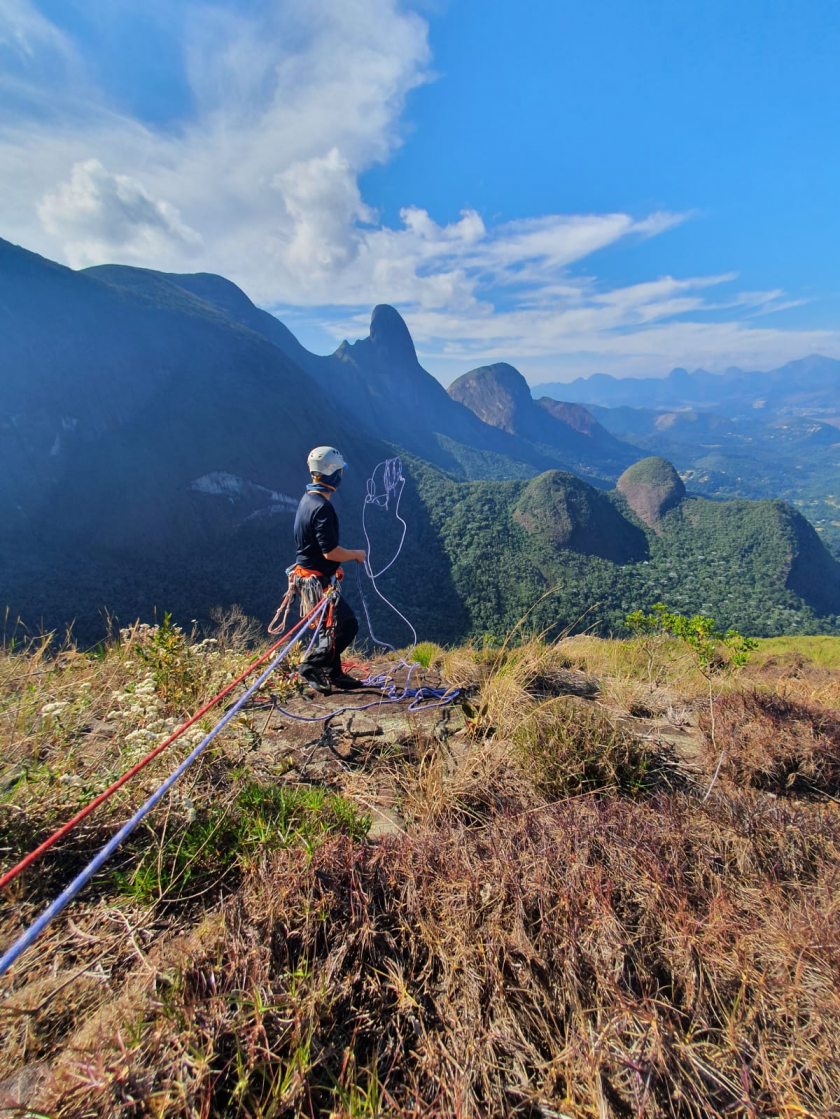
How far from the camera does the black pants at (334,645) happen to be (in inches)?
171

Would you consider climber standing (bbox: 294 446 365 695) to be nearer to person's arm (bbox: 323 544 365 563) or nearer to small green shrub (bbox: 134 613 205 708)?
person's arm (bbox: 323 544 365 563)

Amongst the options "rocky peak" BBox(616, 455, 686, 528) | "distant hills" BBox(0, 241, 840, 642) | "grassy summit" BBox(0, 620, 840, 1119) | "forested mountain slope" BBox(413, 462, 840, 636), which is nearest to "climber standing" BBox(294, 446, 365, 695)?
"grassy summit" BBox(0, 620, 840, 1119)

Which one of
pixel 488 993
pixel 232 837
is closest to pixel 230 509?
pixel 232 837

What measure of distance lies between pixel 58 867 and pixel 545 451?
205 meters

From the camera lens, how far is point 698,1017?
4.50ft

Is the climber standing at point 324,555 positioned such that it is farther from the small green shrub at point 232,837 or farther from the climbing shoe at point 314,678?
the small green shrub at point 232,837

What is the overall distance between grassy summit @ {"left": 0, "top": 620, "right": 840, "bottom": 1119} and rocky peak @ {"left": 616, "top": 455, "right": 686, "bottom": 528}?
104 m

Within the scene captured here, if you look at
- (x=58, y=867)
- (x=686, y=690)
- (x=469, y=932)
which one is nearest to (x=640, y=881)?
(x=469, y=932)

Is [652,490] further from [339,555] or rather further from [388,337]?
[388,337]

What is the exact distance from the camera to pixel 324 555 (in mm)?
4281

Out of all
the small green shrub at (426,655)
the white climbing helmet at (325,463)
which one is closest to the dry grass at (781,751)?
the small green shrub at (426,655)

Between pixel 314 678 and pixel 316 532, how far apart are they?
57.9 inches

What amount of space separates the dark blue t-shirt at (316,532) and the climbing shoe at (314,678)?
91 cm

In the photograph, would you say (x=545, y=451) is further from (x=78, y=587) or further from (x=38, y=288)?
(x=78, y=587)
